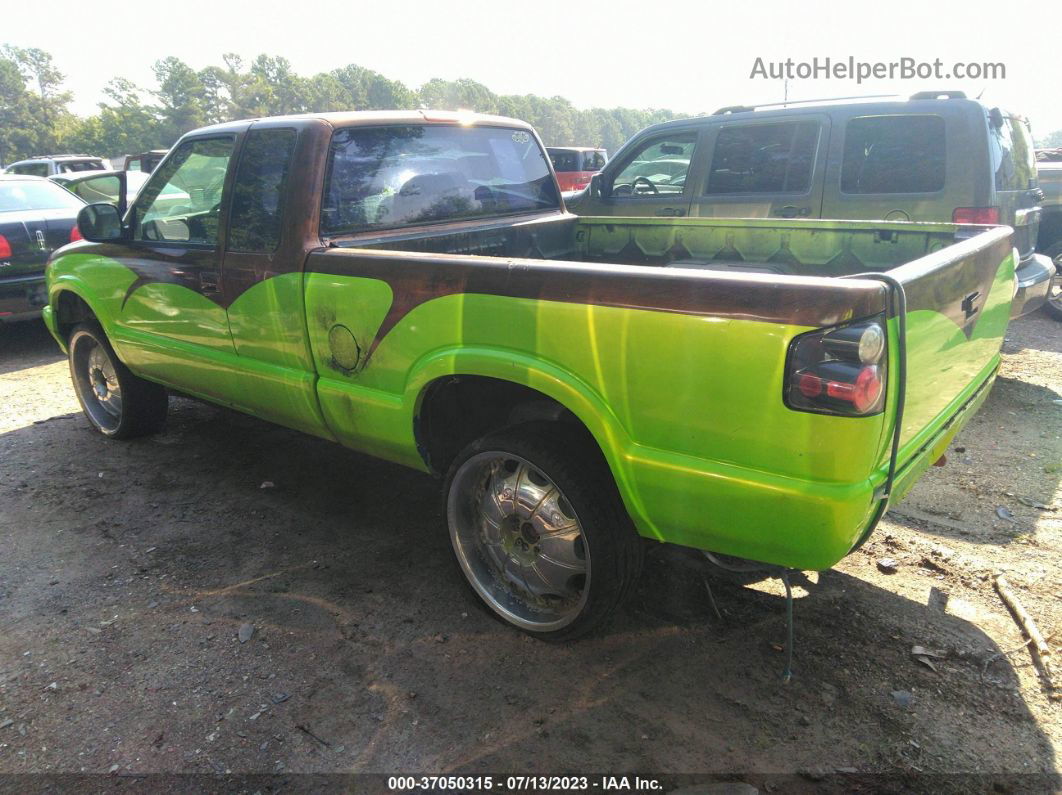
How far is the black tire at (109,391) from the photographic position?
15.1ft

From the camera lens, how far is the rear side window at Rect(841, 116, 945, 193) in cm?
504

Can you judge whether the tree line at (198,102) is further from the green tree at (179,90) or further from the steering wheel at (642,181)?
the steering wheel at (642,181)

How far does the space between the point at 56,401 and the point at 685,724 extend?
17.5 feet

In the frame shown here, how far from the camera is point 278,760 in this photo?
2240 mm

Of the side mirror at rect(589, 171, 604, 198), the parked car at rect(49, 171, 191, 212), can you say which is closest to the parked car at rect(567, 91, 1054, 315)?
the side mirror at rect(589, 171, 604, 198)

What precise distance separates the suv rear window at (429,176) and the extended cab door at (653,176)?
2099 mm

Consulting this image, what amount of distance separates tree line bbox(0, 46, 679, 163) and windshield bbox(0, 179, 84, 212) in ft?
161

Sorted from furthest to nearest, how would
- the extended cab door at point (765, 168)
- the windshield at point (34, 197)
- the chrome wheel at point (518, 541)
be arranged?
1. the windshield at point (34, 197)
2. the extended cab door at point (765, 168)
3. the chrome wheel at point (518, 541)

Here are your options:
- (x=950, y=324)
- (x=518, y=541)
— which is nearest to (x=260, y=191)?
(x=518, y=541)

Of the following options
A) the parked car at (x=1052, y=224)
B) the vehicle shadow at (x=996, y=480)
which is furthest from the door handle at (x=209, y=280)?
the parked car at (x=1052, y=224)

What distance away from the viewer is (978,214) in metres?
4.89

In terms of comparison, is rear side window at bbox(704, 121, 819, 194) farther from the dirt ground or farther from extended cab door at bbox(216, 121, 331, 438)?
extended cab door at bbox(216, 121, 331, 438)

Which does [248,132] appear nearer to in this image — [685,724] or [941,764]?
[685,724]

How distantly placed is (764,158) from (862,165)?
716 mm
